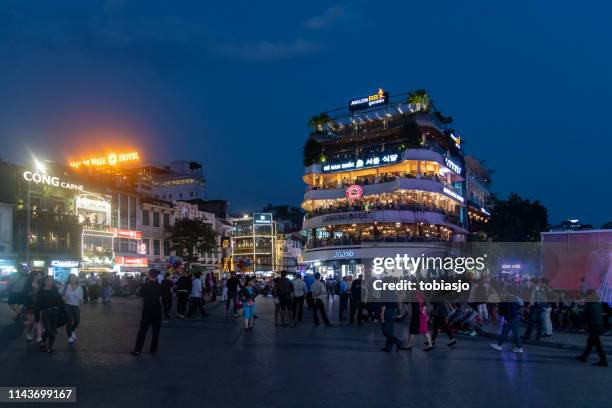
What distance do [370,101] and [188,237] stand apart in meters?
26.3

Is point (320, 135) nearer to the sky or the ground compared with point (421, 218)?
nearer to the sky

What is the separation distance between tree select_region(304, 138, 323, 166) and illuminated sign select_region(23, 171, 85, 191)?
85.8 feet

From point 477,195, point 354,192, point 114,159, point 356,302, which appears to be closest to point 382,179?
point 354,192

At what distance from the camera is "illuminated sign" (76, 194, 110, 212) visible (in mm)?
56250

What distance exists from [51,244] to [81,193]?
5.99 m

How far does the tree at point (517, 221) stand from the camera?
59.2 m

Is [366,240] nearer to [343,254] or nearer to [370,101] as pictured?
[343,254]

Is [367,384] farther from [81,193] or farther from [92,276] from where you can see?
[81,193]

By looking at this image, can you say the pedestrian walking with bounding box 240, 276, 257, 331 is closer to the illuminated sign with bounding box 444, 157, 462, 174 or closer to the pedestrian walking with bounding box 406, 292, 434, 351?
the pedestrian walking with bounding box 406, 292, 434, 351

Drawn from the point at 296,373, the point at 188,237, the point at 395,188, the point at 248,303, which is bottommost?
the point at 296,373

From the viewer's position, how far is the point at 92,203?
2270 inches

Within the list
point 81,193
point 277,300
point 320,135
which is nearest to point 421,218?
point 320,135

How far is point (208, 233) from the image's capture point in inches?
2689

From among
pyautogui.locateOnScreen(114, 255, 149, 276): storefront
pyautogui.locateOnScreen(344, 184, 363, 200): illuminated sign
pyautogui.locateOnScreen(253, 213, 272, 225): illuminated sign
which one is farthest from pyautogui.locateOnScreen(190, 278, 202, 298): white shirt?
pyautogui.locateOnScreen(253, 213, 272, 225): illuminated sign
